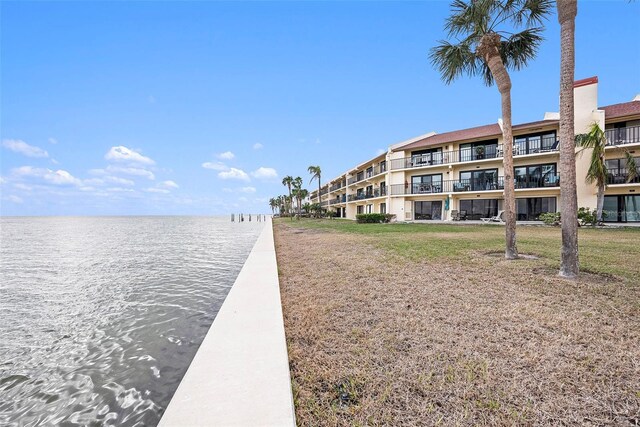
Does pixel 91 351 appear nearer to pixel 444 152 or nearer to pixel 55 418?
pixel 55 418

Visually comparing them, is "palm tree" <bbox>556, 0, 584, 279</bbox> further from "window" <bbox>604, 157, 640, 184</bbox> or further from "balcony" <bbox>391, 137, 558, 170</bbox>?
"window" <bbox>604, 157, 640, 184</bbox>

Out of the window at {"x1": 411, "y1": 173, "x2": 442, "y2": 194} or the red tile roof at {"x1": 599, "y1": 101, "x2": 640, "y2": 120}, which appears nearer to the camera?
the red tile roof at {"x1": 599, "y1": 101, "x2": 640, "y2": 120}

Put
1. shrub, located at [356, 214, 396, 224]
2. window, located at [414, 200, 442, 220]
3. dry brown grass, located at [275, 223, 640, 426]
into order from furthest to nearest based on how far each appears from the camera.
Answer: window, located at [414, 200, 442, 220]
shrub, located at [356, 214, 396, 224]
dry brown grass, located at [275, 223, 640, 426]

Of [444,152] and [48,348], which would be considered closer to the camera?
[48,348]

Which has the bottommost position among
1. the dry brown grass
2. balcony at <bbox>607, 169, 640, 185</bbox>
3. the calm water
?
the calm water

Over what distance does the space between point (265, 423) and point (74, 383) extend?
2.93m

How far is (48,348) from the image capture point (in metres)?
4.57

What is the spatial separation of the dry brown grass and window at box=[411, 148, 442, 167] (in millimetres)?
27448

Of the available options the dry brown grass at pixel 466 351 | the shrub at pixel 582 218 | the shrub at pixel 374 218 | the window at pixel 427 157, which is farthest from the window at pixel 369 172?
the dry brown grass at pixel 466 351

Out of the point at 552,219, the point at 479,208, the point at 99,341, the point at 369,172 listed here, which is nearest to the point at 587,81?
the point at 552,219

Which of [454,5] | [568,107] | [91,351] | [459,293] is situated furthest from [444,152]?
[91,351]

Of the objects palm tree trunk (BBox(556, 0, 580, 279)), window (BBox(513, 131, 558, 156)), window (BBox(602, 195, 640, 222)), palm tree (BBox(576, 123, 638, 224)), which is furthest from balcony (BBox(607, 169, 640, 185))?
palm tree trunk (BBox(556, 0, 580, 279))

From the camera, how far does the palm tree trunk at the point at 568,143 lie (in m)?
6.54

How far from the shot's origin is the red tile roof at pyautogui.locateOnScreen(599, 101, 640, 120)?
22.6 m
